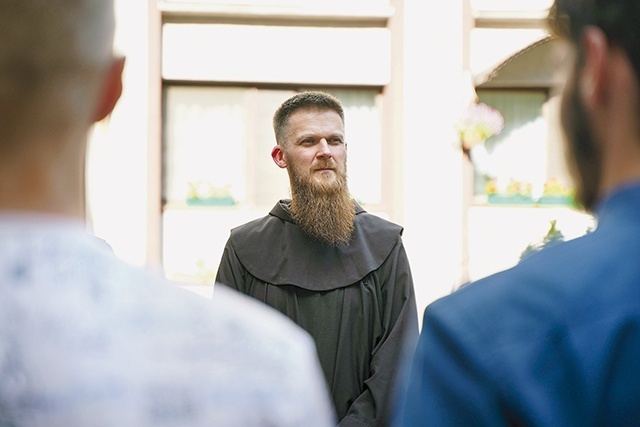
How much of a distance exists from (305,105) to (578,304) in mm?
3450

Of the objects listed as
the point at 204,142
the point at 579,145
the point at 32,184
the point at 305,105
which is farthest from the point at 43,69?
the point at 204,142

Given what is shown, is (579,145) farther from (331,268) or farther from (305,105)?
(305,105)

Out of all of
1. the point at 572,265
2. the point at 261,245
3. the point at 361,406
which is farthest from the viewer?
the point at 261,245

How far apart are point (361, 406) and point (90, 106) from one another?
2998mm

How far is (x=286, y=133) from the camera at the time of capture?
4.52 metres

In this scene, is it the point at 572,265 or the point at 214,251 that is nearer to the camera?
the point at 572,265

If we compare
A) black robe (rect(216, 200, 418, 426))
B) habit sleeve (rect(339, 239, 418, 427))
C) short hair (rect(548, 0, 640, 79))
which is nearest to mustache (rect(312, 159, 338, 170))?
black robe (rect(216, 200, 418, 426))

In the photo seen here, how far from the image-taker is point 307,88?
10883 mm

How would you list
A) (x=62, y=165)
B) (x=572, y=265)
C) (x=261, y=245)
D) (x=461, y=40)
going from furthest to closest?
(x=461, y=40) → (x=261, y=245) → (x=572, y=265) → (x=62, y=165)

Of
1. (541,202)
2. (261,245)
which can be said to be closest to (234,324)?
(261,245)

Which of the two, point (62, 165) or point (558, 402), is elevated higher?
point (62, 165)

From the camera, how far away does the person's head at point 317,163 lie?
437 cm

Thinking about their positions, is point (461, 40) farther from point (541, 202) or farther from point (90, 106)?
point (90, 106)

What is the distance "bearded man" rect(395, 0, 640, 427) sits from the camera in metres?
1.10
